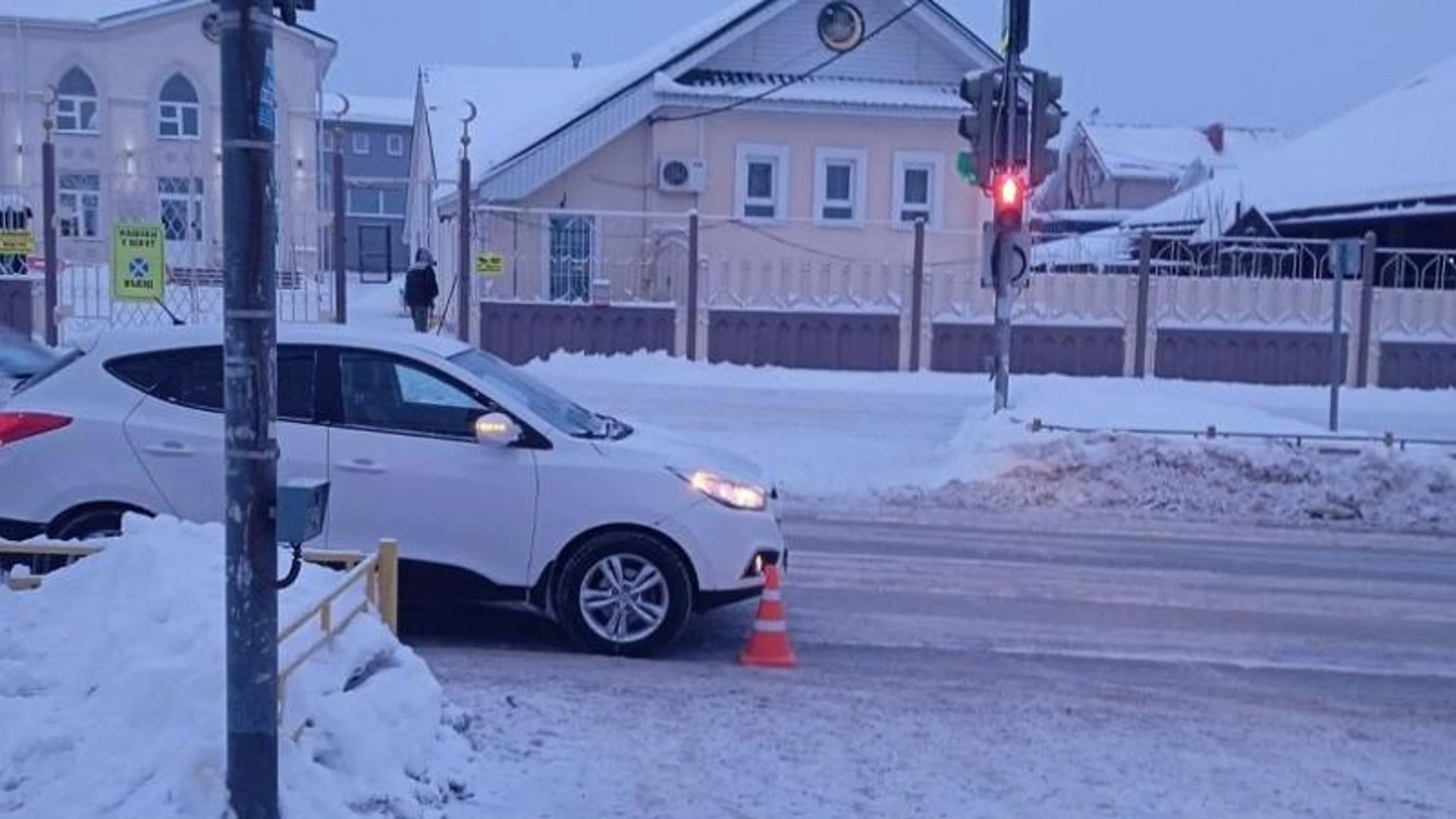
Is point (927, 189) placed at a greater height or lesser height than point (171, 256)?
greater

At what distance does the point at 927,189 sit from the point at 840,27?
333 cm

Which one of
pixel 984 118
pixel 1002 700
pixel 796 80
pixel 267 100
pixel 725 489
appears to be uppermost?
pixel 796 80

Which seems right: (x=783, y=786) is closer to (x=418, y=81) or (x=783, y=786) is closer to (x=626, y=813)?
(x=626, y=813)

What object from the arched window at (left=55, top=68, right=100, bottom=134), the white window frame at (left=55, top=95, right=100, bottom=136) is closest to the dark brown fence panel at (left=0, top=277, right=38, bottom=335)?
the white window frame at (left=55, top=95, right=100, bottom=136)

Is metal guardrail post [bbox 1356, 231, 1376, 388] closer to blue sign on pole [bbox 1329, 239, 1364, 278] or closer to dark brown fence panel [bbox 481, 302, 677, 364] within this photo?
blue sign on pole [bbox 1329, 239, 1364, 278]

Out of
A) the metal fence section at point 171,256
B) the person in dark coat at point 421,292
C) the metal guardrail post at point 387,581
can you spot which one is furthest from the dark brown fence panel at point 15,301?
the metal guardrail post at point 387,581

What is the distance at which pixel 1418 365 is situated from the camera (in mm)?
24719

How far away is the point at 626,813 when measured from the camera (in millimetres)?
5754

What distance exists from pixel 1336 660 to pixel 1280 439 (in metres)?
7.68

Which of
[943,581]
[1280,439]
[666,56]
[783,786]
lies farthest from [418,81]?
[783,786]

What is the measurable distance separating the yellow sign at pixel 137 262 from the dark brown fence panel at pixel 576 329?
17.4 feet

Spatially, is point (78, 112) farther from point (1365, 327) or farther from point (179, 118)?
point (1365, 327)

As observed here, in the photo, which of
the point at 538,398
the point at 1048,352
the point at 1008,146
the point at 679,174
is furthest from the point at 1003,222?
the point at 679,174

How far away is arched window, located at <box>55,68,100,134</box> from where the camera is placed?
4781cm
